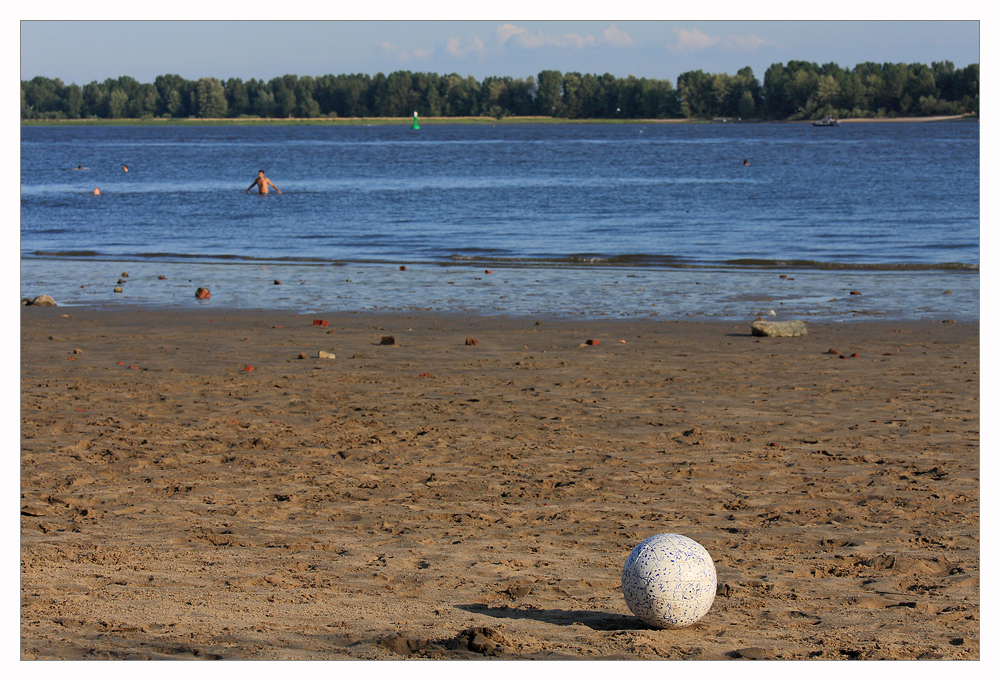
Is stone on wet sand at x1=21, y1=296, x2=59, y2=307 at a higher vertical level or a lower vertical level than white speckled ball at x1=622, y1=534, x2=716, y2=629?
lower

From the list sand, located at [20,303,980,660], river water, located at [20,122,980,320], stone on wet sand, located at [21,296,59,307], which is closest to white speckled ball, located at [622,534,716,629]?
sand, located at [20,303,980,660]

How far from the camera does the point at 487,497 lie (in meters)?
7.20

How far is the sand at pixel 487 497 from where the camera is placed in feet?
16.1

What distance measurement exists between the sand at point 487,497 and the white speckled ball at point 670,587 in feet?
0.30

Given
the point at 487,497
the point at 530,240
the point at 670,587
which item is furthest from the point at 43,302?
the point at 530,240

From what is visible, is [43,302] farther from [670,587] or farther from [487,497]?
[670,587]

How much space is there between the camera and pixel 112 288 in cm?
1984

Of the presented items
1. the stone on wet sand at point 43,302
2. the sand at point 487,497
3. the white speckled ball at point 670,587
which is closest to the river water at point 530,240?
the stone on wet sand at point 43,302

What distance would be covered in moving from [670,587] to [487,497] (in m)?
2.48

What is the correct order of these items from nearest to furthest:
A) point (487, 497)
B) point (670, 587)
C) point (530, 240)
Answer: point (670, 587), point (487, 497), point (530, 240)

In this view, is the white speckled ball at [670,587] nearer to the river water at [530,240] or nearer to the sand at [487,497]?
the sand at [487,497]

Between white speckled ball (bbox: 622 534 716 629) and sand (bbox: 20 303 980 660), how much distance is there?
3.6 inches

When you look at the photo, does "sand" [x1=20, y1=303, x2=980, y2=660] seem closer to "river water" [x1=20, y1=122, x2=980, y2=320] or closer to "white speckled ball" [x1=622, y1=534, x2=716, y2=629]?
"white speckled ball" [x1=622, y1=534, x2=716, y2=629]

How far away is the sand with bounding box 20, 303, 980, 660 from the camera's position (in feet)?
16.1
